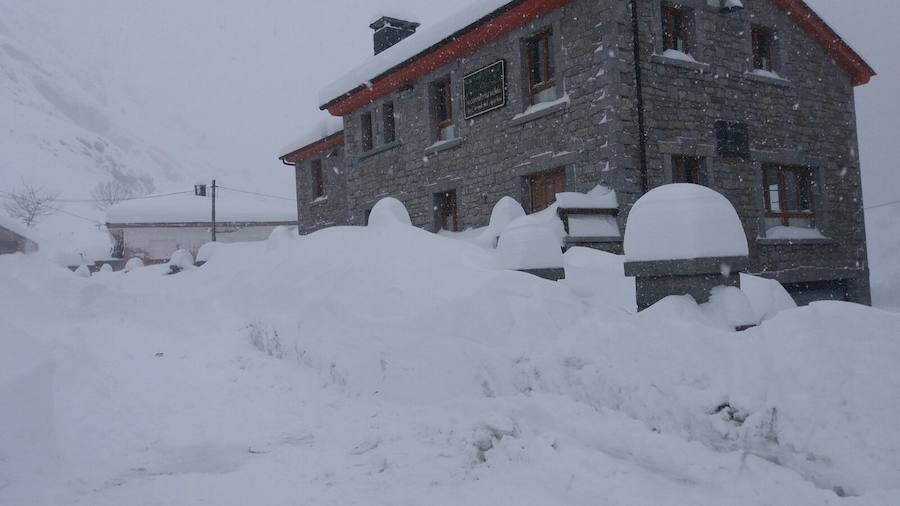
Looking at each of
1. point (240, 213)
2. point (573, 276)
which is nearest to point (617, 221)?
point (573, 276)

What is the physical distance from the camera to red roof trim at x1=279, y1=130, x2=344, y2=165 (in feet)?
56.7

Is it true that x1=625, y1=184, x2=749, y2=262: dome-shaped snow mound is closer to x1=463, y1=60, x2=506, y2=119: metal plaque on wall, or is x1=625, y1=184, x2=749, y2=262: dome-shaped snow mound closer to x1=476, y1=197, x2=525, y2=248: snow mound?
x1=476, y1=197, x2=525, y2=248: snow mound

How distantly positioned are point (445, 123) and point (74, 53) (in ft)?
746

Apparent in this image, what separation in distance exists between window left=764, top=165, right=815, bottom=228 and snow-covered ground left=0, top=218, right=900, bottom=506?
287 inches

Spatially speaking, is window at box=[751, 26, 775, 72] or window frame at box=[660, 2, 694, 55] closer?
window frame at box=[660, 2, 694, 55]

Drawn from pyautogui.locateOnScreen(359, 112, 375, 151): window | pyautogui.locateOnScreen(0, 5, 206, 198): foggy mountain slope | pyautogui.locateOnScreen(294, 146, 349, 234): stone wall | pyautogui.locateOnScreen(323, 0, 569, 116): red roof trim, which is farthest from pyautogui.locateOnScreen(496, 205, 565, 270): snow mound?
pyautogui.locateOnScreen(0, 5, 206, 198): foggy mountain slope

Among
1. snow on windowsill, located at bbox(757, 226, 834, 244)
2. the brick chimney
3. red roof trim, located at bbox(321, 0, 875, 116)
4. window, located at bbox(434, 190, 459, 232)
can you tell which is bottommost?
snow on windowsill, located at bbox(757, 226, 834, 244)

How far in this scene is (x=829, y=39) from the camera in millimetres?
12117

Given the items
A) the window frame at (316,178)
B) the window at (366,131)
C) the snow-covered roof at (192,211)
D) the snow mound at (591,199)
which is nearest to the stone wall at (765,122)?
the snow mound at (591,199)

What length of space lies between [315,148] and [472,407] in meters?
15.8

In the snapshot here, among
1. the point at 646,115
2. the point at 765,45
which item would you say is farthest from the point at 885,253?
the point at 646,115

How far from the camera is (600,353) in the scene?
156 inches

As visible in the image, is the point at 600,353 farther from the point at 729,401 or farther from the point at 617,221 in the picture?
the point at 617,221

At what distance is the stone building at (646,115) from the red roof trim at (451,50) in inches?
1.3
